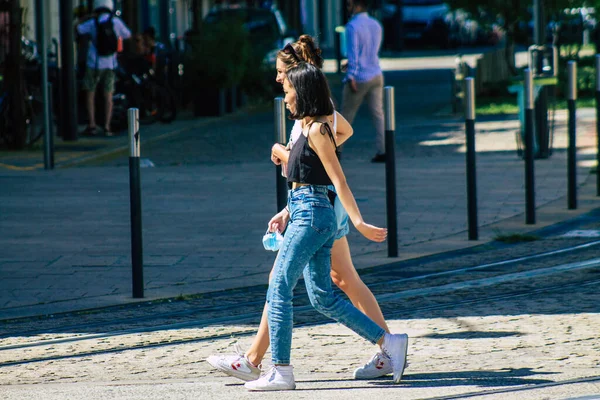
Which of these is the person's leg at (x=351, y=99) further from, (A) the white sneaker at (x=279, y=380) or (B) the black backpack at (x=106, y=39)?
(A) the white sneaker at (x=279, y=380)

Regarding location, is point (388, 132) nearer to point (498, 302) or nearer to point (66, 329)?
point (498, 302)

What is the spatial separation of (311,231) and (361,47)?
30.1 ft

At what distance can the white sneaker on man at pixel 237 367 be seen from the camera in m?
5.52

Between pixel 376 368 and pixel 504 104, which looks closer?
pixel 376 368

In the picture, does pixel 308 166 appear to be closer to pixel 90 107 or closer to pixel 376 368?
pixel 376 368

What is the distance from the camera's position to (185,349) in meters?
6.36

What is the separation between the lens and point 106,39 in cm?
1747

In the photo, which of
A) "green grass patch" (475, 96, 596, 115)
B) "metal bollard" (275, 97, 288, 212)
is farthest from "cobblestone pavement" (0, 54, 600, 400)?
"green grass patch" (475, 96, 596, 115)

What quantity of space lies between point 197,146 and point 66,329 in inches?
403

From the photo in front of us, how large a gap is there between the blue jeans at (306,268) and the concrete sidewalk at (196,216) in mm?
2341

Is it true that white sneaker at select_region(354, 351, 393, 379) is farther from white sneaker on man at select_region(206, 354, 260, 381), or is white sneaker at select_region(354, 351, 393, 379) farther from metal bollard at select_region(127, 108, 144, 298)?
metal bollard at select_region(127, 108, 144, 298)

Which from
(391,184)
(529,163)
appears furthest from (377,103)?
(391,184)

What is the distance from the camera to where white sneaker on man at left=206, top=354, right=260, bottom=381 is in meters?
5.52

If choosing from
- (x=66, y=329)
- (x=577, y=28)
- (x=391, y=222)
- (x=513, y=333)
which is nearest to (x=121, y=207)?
(x=391, y=222)
